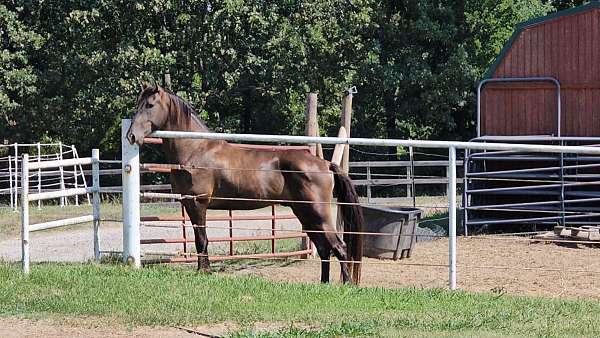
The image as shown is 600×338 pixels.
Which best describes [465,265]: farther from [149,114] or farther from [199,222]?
[149,114]

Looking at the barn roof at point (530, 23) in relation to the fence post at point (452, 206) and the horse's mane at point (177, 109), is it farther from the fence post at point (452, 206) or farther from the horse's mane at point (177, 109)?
the fence post at point (452, 206)

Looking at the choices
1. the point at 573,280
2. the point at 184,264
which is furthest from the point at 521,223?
the point at 184,264

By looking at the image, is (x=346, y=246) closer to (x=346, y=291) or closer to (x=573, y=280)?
(x=346, y=291)

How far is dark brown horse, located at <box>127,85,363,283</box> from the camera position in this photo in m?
10.8

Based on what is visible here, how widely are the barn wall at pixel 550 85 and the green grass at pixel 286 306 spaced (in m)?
10.7

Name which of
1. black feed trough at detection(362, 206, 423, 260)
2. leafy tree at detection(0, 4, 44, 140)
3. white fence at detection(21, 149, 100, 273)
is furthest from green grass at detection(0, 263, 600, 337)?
leafy tree at detection(0, 4, 44, 140)

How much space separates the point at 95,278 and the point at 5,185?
79.8 ft

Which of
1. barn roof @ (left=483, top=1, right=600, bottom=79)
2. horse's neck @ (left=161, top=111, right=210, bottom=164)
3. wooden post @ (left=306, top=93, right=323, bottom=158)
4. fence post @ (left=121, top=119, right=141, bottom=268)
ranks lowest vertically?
fence post @ (left=121, top=119, right=141, bottom=268)

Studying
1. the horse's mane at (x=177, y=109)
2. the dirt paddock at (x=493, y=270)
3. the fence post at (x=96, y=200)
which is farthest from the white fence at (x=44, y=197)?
the dirt paddock at (x=493, y=270)

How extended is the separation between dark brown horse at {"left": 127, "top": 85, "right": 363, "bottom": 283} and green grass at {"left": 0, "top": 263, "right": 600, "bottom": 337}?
5.40 feet

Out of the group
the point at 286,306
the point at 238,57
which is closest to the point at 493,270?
the point at 286,306

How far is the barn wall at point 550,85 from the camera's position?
733 inches

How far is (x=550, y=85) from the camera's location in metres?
19.0

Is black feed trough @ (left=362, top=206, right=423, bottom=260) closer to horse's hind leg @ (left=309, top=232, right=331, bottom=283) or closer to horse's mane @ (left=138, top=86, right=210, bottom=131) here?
horse's hind leg @ (left=309, top=232, right=331, bottom=283)
